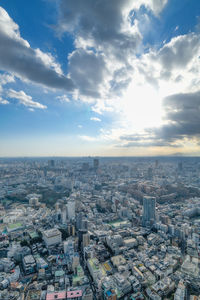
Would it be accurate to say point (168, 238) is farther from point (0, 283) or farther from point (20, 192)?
point (20, 192)

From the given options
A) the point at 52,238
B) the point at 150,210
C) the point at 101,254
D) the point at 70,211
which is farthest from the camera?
the point at 70,211

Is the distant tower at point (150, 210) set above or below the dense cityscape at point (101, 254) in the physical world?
above

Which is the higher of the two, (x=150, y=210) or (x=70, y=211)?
(x=150, y=210)

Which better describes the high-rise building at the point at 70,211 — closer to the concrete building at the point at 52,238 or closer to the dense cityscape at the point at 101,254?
the dense cityscape at the point at 101,254

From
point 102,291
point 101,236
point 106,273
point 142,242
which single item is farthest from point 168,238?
point 102,291

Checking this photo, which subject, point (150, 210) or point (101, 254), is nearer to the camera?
point (101, 254)

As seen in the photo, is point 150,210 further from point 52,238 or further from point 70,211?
point 52,238

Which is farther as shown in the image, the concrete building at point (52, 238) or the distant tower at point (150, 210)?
the distant tower at point (150, 210)

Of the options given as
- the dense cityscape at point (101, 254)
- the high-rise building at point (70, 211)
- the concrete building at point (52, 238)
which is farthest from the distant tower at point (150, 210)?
the concrete building at point (52, 238)

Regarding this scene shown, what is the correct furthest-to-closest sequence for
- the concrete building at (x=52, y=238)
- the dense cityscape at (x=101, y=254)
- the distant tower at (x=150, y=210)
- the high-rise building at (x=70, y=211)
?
the high-rise building at (x=70, y=211) < the distant tower at (x=150, y=210) < the concrete building at (x=52, y=238) < the dense cityscape at (x=101, y=254)

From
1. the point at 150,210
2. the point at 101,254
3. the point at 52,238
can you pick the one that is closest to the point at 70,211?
the point at 52,238

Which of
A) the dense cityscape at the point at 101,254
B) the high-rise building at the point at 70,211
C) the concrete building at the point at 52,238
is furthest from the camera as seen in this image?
the high-rise building at the point at 70,211

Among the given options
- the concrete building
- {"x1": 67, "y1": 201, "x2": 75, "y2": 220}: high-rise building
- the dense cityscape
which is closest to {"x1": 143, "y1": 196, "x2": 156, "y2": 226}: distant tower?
the dense cityscape
